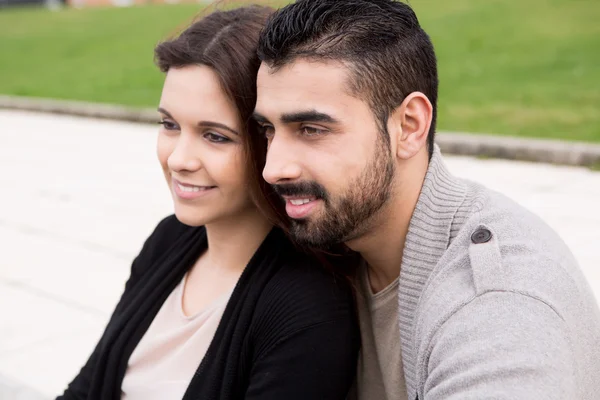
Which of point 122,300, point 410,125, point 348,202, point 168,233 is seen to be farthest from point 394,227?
point 122,300

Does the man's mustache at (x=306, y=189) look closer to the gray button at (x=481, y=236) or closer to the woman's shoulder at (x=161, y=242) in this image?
the gray button at (x=481, y=236)

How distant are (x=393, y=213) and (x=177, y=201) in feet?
2.09

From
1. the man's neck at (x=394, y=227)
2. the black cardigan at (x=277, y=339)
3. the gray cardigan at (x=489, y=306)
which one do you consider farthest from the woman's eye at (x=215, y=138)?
the gray cardigan at (x=489, y=306)

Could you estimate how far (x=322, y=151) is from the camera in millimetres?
2055

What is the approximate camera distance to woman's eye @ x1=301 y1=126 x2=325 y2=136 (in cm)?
205

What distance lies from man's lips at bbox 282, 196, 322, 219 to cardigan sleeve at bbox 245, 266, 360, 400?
7.4 inches

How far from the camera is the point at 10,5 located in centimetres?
3600

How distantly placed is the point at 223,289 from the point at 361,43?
860 millimetres

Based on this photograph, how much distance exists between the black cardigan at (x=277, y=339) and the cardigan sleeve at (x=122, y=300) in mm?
191

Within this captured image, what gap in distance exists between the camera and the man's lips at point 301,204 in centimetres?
208

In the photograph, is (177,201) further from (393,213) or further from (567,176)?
(567,176)

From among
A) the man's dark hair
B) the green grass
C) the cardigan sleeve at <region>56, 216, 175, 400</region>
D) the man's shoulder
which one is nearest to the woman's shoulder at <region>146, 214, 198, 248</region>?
the cardigan sleeve at <region>56, 216, 175, 400</region>

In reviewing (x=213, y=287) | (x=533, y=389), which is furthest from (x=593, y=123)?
(x=533, y=389)

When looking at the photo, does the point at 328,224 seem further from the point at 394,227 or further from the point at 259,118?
the point at 259,118
